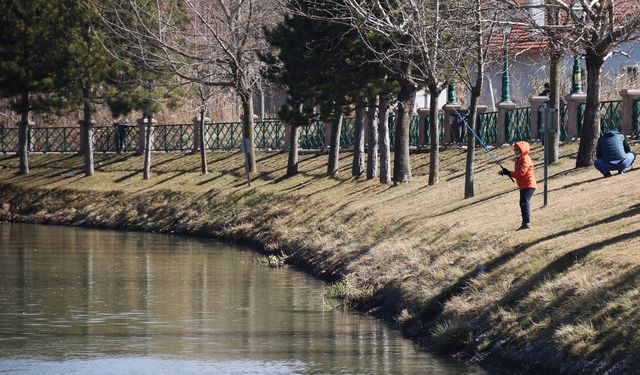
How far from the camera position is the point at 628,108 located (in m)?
37.1

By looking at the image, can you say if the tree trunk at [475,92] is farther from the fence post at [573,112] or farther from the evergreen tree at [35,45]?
the evergreen tree at [35,45]

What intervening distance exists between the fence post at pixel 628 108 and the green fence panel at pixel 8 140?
1454 inches

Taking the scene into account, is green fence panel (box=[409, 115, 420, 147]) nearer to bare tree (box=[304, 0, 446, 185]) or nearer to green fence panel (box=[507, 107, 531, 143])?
green fence panel (box=[507, 107, 531, 143])

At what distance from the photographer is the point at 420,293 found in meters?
22.9

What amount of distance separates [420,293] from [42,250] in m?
18.4

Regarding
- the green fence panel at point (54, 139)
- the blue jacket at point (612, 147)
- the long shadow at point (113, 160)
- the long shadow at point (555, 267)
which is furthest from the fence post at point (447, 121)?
the long shadow at point (555, 267)

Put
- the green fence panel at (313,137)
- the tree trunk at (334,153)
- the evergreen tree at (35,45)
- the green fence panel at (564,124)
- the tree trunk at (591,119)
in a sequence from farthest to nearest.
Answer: the evergreen tree at (35,45)
the green fence panel at (313,137)
the tree trunk at (334,153)
the green fence panel at (564,124)
the tree trunk at (591,119)

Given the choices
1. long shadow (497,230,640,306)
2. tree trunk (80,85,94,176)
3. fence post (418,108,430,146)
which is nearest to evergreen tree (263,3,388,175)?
fence post (418,108,430,146)

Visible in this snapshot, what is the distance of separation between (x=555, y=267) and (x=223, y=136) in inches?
1634

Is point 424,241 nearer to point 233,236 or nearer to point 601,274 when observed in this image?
point 601,274

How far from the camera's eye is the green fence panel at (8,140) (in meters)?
67.5

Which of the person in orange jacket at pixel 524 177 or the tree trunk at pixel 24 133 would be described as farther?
the tree trunk at pixel 24 133

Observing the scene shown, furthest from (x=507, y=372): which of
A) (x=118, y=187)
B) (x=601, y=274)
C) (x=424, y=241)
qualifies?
(x=118, y=187)

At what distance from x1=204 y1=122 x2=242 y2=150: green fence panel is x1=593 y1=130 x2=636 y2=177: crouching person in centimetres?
2984
